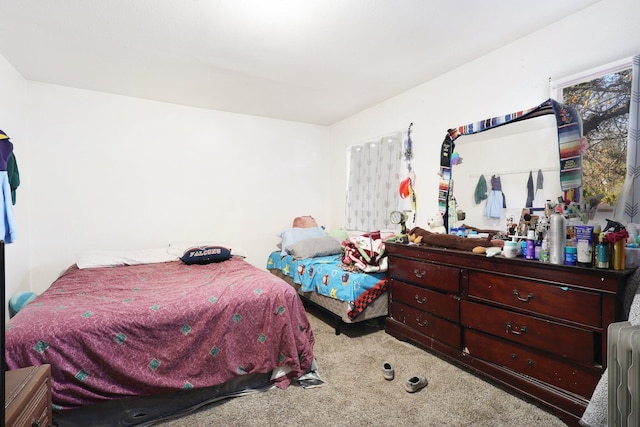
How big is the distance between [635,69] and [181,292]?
119 inches

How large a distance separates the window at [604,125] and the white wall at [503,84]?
110mm

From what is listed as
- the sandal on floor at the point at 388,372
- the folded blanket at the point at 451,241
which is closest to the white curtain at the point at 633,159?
the folded blanket at the point at 451,241

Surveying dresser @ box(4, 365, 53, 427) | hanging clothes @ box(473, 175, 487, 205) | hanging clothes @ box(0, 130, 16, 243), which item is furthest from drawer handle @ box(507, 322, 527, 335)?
hanging clothes @ box(0, 130, 16, 243)

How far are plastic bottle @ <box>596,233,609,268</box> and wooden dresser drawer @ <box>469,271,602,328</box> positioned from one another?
15 centimetres

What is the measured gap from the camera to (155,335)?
1.73m

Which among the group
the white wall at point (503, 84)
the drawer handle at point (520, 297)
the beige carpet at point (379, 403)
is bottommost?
the beige carpet at point (379, 403)

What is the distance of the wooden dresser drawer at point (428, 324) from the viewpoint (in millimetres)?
2246

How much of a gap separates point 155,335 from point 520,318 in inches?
83.0

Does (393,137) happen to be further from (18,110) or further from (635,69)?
(18,110)

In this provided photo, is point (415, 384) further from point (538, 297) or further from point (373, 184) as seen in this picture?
point (373, 184)

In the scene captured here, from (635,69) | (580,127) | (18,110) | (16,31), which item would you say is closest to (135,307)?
(16,31)

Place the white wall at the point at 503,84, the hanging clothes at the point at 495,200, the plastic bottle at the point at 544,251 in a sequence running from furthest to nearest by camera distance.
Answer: the hanging clothes at the point at 495,200 < the white wall at the point at 503,84 < the plastic bottle at the point at 544,251

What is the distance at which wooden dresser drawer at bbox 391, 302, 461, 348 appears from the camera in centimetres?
225

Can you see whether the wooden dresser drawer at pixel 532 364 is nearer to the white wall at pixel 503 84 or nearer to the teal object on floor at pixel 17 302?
the white wall at pixel 503 84
